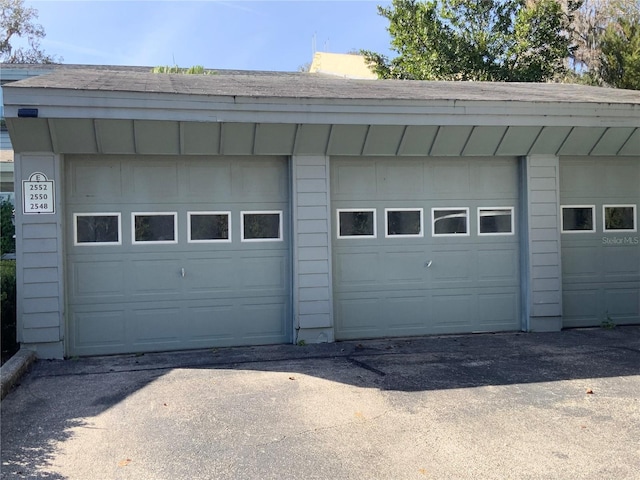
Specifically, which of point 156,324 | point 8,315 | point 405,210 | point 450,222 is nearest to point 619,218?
point 450,222

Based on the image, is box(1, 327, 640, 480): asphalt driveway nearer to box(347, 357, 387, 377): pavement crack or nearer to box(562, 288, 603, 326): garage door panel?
box(347, 357, 387, 377): pavement crack

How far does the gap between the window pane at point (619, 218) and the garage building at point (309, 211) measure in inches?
1.1

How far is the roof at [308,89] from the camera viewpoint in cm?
642

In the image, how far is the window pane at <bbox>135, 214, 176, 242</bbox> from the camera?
692 cm

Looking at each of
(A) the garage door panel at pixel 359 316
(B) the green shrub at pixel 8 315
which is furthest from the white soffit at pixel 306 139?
(A) the garage door panel at pixel 359 316

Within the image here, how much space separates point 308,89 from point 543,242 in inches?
148

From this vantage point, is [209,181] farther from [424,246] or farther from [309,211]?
[424,246]

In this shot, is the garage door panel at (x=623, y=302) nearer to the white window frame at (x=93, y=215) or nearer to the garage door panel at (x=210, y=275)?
the garage door panel at (x=210, y=275)

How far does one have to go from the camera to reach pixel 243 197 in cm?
717

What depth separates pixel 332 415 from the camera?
4.55 m

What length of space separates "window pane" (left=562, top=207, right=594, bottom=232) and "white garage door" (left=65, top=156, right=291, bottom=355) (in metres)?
3.94

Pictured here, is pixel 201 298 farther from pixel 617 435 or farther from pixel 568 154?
pixel 568 154

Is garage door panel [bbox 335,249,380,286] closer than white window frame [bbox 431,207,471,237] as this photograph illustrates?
Yes

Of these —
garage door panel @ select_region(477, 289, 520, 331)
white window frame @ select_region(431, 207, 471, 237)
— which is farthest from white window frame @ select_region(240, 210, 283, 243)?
garage door panel @ select_region(477, 289, 520, 331)
